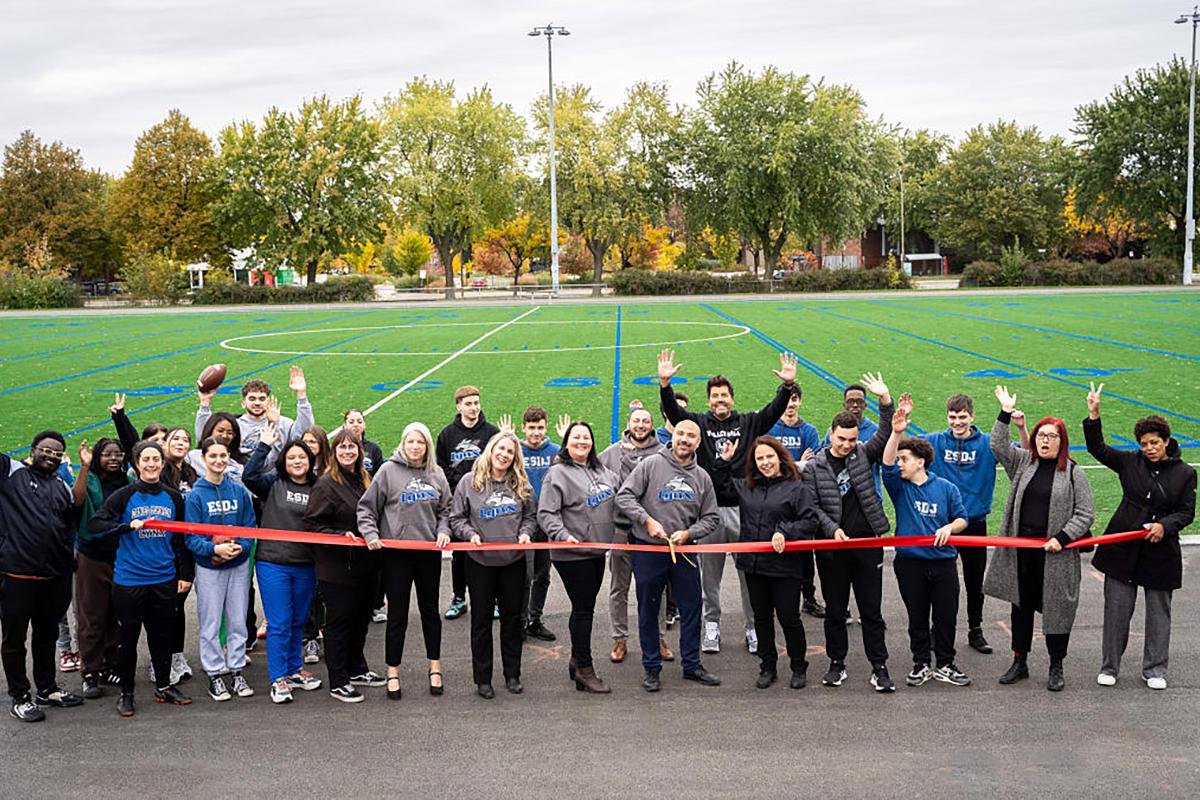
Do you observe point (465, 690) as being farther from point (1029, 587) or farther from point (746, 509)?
point (1029, 587)

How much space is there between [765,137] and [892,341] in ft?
117

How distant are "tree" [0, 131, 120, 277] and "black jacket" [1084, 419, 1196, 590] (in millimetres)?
75699

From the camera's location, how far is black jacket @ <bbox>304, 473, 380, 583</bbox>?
6.86m

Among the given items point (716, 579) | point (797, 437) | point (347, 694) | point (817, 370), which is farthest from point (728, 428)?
point (817, 370)

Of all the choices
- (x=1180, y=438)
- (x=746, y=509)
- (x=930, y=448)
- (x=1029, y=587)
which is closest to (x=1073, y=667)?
(x=1029, y=587)

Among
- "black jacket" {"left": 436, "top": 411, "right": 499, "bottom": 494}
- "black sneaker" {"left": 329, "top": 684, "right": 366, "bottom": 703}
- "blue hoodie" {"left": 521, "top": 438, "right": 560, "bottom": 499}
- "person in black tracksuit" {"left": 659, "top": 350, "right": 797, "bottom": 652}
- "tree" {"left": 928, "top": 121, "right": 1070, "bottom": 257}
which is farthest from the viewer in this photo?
"tree" {"left": 928, "top": 121, "right": 1070, "bottom": 257}

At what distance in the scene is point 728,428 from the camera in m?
8.01

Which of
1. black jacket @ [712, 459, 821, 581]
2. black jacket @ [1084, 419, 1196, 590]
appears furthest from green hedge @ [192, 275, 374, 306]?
black jacket @ [1084, 419, 1196, 590]

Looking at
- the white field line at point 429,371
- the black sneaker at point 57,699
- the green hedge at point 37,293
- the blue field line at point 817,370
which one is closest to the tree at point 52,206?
the green hedge at point 37,293

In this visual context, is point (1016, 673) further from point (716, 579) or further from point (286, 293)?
point (286, 293)

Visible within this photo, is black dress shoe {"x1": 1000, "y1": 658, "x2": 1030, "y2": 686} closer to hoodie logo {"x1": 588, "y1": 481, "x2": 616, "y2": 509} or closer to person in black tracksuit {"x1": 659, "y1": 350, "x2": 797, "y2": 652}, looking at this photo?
person in black tracksuit {"x1": 659, "y1": 350, "x2": 797, "y2": 652}

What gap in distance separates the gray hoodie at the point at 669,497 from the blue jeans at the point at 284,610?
2182mm

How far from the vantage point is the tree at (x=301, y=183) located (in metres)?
62.4

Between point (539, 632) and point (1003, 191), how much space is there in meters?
79.4
